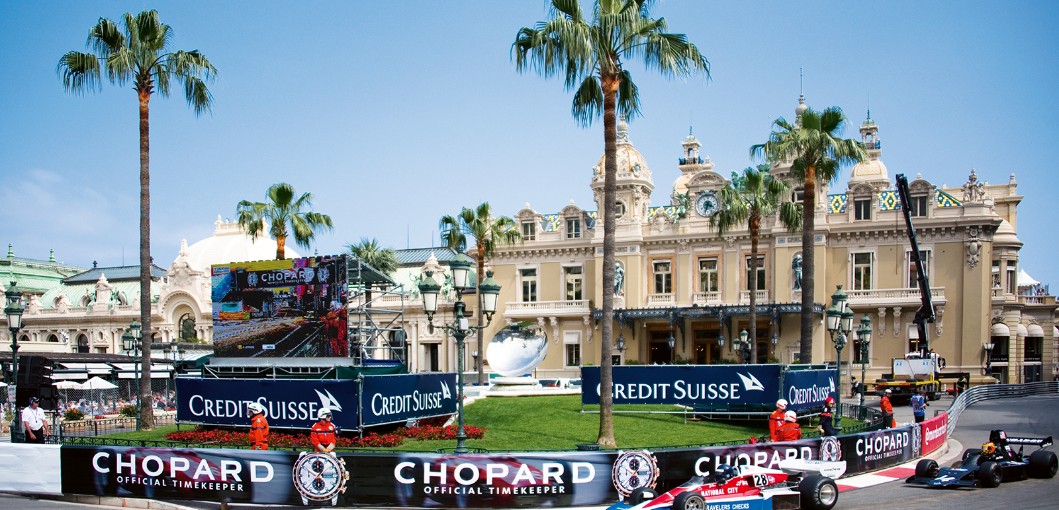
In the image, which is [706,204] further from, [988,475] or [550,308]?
[988,475]

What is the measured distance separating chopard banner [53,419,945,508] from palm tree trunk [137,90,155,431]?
11.3 metres

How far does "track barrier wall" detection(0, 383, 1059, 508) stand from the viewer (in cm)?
1630

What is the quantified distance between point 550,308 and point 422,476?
42.1m

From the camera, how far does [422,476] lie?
645 inches

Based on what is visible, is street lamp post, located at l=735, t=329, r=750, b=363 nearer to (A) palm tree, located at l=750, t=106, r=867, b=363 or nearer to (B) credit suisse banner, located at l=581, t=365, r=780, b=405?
(A) palm tree, located at l=750, t=106, r=867, b=363

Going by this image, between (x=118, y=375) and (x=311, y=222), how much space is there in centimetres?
1492

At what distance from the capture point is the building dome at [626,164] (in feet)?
185

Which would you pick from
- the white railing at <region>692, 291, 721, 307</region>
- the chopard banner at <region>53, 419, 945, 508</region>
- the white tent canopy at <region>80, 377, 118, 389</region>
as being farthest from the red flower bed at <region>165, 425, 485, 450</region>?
the white railing at <region>692, 291, 721, 307</region>

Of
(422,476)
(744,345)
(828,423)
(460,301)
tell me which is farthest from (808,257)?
(422,476)

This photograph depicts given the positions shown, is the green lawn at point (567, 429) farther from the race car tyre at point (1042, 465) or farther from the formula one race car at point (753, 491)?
the race car tyre at point (1042, 465)

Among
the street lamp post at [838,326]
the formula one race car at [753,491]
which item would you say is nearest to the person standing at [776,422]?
the formula one race car at [753,491]

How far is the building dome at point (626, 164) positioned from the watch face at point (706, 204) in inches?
143

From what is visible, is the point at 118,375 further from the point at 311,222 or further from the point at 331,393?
the point at 331,393

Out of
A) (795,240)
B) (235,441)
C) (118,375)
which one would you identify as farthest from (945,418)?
(118,375)
